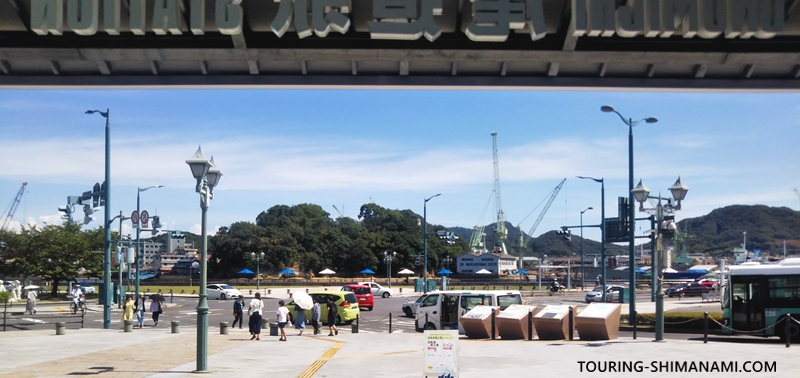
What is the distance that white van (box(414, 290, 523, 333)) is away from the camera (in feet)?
99.5

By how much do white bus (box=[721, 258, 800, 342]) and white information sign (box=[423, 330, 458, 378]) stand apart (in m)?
16.9

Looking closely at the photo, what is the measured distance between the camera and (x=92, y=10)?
9.61m

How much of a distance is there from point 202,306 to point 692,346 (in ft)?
45.6

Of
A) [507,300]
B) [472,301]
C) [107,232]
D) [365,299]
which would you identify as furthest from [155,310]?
[365,299]

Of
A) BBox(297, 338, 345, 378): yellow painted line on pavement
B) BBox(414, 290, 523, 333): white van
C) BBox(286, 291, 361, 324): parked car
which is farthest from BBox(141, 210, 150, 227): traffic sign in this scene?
BBox(297, 338, 345, 378): yellow painted line on pavement

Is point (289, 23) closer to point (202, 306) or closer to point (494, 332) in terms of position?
point (202, 306)

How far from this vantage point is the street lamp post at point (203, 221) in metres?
17.5

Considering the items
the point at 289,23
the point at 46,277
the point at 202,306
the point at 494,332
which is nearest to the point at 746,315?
the point at 494,332

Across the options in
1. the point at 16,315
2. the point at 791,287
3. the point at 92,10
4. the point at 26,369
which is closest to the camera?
the point at 92,10

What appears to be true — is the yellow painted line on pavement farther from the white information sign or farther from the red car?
the red car

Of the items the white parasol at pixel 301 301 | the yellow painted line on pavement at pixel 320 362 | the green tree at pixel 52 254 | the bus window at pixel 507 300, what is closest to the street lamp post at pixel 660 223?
the bus window at pixel 507 300

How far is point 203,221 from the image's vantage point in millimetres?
18453

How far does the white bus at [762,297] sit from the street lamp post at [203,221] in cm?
1834

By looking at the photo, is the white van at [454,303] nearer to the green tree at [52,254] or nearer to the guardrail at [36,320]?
the guardrail at [36,320]
